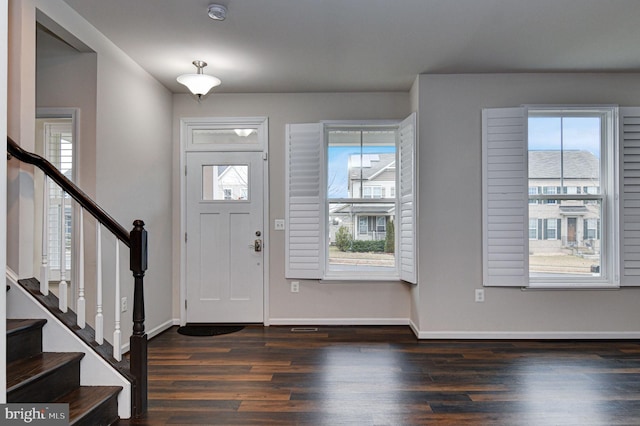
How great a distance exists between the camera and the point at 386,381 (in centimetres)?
288

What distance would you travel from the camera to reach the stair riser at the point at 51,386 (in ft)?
6.02

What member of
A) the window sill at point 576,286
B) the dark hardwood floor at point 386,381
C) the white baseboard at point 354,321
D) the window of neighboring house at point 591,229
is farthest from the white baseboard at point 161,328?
the window of neighboring house at point 591,229

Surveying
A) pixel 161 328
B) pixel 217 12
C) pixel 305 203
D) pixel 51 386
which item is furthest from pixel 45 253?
pixel 305 203

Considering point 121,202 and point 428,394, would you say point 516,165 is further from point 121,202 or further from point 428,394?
point 121,202

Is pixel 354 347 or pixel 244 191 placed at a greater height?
pixel 244 191

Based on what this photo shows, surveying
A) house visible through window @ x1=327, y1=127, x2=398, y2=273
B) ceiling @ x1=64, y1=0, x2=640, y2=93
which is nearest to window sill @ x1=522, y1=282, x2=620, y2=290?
house visible through window @ x1=327, y1=127, x2=398, y2=273

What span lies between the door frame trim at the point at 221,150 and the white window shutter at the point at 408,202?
143cm

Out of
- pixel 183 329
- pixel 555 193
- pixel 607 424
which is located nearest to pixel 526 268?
pixel 555 193

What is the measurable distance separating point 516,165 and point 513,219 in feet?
1.66

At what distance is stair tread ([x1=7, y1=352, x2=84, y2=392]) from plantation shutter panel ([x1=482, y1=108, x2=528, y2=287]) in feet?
11.1

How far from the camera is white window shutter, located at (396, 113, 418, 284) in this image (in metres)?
3.97

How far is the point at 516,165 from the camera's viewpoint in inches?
152

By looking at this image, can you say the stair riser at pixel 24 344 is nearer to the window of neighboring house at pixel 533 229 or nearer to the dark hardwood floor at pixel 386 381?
the dark hardwood floor at pixel 386 381

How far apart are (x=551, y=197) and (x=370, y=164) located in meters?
1.79
